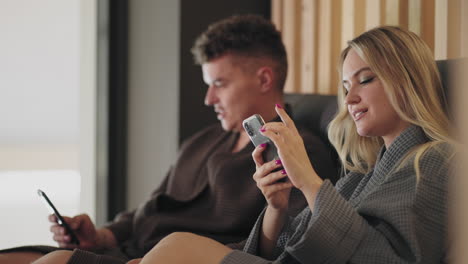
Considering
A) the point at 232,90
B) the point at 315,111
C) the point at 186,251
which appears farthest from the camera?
the point at 232,90

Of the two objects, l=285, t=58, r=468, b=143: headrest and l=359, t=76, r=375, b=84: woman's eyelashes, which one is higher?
l=359, t=76, r=375, b=84: woman's eyelashes

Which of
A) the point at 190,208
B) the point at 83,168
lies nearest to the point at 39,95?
the point at 83,168

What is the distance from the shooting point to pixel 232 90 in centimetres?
220

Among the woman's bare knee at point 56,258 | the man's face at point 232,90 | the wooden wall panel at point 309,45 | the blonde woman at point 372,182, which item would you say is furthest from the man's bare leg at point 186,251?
the wooden wall panel at point 309,45

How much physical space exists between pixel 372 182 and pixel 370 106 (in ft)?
0.56

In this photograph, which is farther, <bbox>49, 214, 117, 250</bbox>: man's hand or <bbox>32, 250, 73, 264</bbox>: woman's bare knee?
<bbox>49, 214, 117, 250</bbox>: man's hand

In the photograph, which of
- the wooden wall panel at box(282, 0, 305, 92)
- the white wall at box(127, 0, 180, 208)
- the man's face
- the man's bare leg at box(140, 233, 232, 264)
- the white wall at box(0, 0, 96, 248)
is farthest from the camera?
the white wall at box(0, 0, 96, 248)

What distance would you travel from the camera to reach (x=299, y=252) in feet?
4.16

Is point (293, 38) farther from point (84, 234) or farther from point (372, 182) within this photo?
point (372, 182)

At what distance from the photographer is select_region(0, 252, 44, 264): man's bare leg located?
168 cm

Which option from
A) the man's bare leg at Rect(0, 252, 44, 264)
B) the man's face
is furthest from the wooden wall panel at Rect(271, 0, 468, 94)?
the man's bare leg at Rect(0, 252, 44, 264)

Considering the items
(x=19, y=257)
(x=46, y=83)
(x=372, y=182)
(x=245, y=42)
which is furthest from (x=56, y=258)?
(x=46, y=83)

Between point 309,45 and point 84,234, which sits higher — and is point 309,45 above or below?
above

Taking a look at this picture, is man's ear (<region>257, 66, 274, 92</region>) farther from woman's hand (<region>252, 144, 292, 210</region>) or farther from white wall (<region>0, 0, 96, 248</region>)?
white wall (<region>0, 0, 96, 248</region>)
